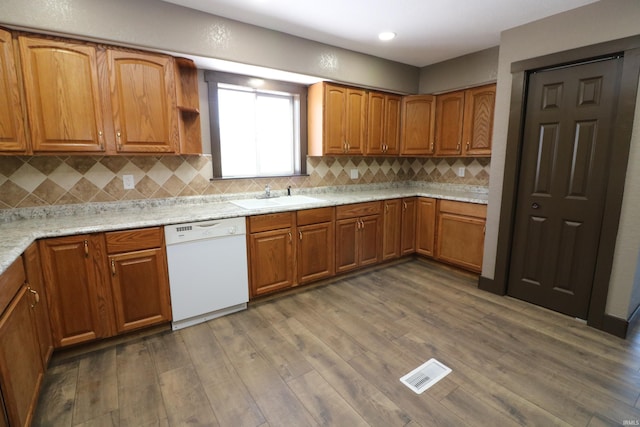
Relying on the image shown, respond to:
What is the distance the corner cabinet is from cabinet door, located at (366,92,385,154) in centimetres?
147

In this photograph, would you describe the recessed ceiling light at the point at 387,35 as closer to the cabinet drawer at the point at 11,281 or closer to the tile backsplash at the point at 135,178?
the tile backsplash at the point at 135,178

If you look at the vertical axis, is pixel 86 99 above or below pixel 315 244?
above

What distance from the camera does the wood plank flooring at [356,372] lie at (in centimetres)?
159

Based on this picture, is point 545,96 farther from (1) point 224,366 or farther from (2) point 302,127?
(1) point 224,366

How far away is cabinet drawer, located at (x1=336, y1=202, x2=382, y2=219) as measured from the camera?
3.19 m

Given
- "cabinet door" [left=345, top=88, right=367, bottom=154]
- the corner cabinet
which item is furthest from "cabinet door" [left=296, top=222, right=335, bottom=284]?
"cabinet door" [left=345, top=88, right=367, bottom=154]

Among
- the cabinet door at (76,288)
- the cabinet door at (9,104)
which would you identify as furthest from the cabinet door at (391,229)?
the cabinet door at (9,104)

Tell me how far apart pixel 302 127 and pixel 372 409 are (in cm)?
277

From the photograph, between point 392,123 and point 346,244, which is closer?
point 346,244

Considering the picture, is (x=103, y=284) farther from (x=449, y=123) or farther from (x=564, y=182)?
(x=449, y=123)

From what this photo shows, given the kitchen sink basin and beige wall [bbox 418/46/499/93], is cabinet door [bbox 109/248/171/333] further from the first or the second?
beige wall [bbox 418/46/499/93]

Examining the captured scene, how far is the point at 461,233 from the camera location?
339 cm

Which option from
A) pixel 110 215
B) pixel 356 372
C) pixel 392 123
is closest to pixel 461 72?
pixel 392 123

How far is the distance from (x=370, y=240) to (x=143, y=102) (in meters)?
2.51
